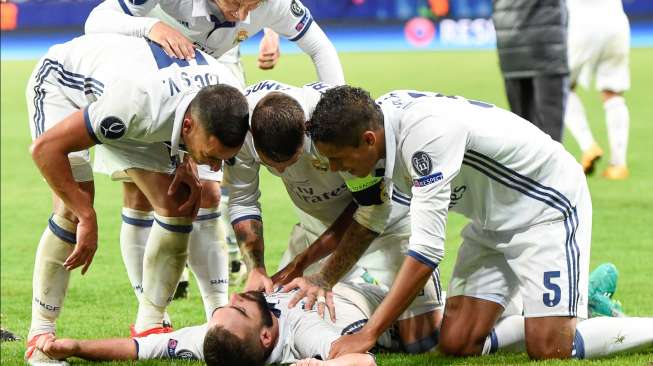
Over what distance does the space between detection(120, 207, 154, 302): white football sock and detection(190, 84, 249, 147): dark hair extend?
3.84 ft

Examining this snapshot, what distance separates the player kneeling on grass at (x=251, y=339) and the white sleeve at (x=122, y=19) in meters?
1.42

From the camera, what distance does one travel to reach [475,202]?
17.3 ft

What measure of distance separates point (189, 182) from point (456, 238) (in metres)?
3.82

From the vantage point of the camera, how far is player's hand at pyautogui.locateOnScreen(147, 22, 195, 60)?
540 cm

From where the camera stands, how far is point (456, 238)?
8.94 m

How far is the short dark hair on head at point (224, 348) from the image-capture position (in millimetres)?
4660

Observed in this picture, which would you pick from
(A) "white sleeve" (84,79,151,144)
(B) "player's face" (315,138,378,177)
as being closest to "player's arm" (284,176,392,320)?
(B) "player's face" (315,138,378,177)

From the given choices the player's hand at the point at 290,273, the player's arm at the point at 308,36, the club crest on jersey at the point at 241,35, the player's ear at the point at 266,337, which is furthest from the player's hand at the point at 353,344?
the club crest on jersey at the point at 241,35

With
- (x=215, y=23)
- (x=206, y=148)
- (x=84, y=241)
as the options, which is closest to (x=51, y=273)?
(x=84, y=241)

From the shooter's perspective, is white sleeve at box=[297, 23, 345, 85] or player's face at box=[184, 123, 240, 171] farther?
white sleeve at box=[297, 23, 345, 85]

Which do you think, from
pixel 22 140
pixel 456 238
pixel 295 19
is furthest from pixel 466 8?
pixel 295 19

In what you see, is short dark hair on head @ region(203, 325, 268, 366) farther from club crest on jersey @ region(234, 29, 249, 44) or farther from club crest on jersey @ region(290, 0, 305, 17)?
club crest on jersey @ region(290, 0, 305, 17)

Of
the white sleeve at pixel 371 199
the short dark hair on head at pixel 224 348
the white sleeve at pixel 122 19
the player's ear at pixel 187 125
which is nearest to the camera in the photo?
the short dark hair on head at pixel 224 348

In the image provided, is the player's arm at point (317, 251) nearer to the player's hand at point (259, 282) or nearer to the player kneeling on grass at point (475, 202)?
the player's hand at point (259, 282)
